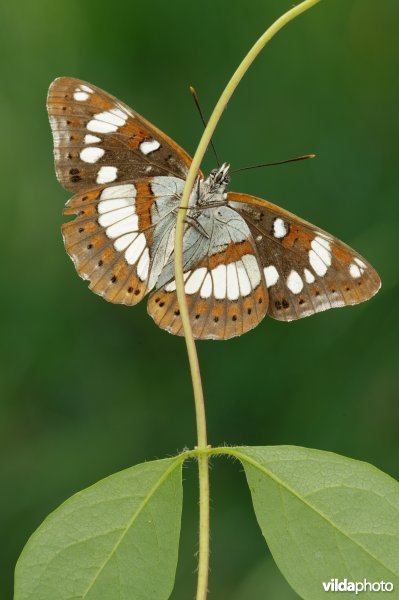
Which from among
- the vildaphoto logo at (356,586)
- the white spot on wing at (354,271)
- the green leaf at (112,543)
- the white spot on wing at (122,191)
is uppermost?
the white spot on wing at (122,191)

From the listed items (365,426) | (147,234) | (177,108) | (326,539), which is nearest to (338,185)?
(177,108)

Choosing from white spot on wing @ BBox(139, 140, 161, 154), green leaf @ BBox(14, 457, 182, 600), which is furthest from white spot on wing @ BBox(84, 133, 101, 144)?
green leaf @ BBox(14, 457, 182, 600)

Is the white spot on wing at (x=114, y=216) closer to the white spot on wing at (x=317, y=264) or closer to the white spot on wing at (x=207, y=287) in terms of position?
the white spot on wing at (x=207, y=287)

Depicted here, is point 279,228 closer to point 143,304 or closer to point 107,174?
point 107,174

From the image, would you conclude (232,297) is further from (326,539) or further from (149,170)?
(326,539)

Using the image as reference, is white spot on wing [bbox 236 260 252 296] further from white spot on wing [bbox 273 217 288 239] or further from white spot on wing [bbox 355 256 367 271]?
white spot on wing [bbox 355 256 367 271]

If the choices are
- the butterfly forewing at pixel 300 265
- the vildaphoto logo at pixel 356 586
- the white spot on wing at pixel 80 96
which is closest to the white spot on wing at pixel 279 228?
the butterfly forewing at pixel 300 265
